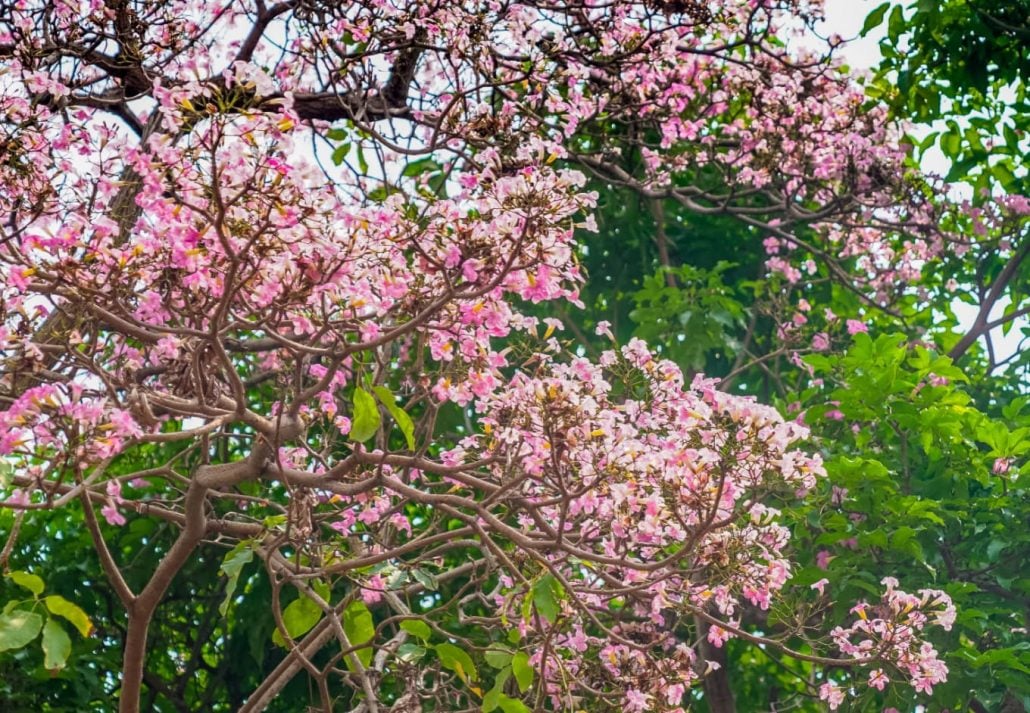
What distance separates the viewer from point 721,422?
12.1 ft

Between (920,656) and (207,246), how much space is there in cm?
269

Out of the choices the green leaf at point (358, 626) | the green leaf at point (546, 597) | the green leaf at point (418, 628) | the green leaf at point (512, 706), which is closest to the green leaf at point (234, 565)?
the green leaf at point (358, 626)

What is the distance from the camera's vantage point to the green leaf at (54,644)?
10.5 feet

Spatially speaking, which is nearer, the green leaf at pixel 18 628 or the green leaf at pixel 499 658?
the green leaf at pixel 18 628

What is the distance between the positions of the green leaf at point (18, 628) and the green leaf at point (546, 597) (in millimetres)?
1262

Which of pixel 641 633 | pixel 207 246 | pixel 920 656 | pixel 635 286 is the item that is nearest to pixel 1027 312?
pixel 635 286

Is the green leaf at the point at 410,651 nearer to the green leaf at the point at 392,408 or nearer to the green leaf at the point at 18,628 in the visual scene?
the green leaf at the point at 392,408

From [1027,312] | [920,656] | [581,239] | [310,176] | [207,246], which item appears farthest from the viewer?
[581,239]

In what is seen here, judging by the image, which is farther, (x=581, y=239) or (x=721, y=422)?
(x=581, y=239)

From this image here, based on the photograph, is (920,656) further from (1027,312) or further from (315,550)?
(1027,312)

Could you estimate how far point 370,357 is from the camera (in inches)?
252

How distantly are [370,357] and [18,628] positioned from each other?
10.7ft

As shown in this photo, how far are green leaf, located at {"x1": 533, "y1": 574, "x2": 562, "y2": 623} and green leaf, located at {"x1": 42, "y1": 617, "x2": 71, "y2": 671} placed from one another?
3.93 ft

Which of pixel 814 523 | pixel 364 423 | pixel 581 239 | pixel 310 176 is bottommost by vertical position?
pixel 364 423
